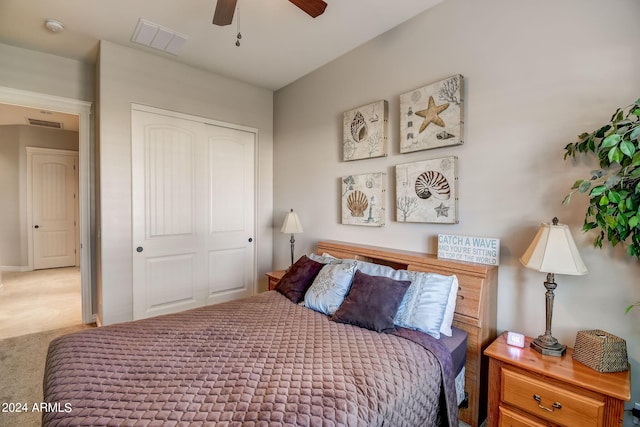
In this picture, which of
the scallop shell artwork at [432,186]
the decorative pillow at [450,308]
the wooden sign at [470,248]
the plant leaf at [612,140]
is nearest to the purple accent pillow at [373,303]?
the decorative pillow at [450,308]

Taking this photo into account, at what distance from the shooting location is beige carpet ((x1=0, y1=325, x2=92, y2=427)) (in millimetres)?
1891

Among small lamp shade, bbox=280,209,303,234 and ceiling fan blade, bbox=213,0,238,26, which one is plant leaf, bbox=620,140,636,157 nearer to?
ceiling fan blade, bbox=213,0,238,26

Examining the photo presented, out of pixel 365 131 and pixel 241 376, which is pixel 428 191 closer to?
pixel 365 131

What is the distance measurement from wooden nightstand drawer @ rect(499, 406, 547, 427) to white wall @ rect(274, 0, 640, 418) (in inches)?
20.1

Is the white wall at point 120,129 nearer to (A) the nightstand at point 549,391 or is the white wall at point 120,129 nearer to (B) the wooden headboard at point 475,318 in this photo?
(B) the wooden headboard at point 475,318

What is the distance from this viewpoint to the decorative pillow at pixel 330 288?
2076mm

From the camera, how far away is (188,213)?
338cm

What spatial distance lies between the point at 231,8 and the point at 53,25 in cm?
197

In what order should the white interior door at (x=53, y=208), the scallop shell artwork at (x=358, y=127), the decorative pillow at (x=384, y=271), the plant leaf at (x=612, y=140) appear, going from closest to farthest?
the plant leaf at (x=612, y=140)
the decorative pillow at (x=384, y=271)
the scallop shell artwork at (x=358, y=127)
the white interior door at (x=53, y=208)

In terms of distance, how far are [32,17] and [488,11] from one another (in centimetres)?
357

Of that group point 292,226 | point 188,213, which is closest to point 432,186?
A: point 292,226

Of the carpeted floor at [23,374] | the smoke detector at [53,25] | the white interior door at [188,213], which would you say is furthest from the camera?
the white interior door at [188,213]

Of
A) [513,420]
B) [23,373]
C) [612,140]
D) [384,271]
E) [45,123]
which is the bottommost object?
[23,373]

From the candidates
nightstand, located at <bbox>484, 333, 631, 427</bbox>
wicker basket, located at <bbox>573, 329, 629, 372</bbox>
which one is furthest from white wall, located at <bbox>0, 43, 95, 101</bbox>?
wicker basket, located at <bbox>573, 329, 629, 372</bbox>
